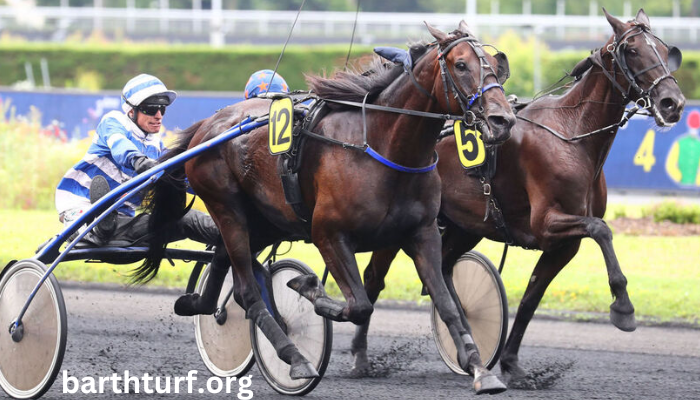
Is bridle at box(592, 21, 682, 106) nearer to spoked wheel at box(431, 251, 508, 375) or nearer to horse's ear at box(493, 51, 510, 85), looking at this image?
horse's ear at box(493, 51, 510, 85)

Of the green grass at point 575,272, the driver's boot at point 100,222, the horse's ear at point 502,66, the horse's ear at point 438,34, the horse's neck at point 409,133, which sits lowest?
the green grass at point 575,272

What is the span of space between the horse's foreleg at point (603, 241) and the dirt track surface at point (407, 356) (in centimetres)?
55

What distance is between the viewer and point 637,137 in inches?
554

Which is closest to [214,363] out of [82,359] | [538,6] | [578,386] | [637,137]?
[82,359]

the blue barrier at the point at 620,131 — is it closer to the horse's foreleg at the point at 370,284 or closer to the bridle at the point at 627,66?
the horse's foreleg at the point at 370,284

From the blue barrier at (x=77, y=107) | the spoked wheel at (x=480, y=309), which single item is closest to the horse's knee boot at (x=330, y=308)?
the spoked wheel at (x=480, y=309)

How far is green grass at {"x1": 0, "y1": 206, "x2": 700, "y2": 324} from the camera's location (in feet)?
28.0

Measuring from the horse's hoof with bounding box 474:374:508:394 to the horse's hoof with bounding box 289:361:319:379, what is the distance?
100 cm

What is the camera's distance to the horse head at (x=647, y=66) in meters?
5.12

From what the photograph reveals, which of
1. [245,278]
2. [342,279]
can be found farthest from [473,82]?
[245,278]

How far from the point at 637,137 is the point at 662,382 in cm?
894

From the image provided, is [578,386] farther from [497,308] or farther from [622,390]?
[497,308]

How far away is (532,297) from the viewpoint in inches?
225

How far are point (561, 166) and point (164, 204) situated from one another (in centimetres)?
229
